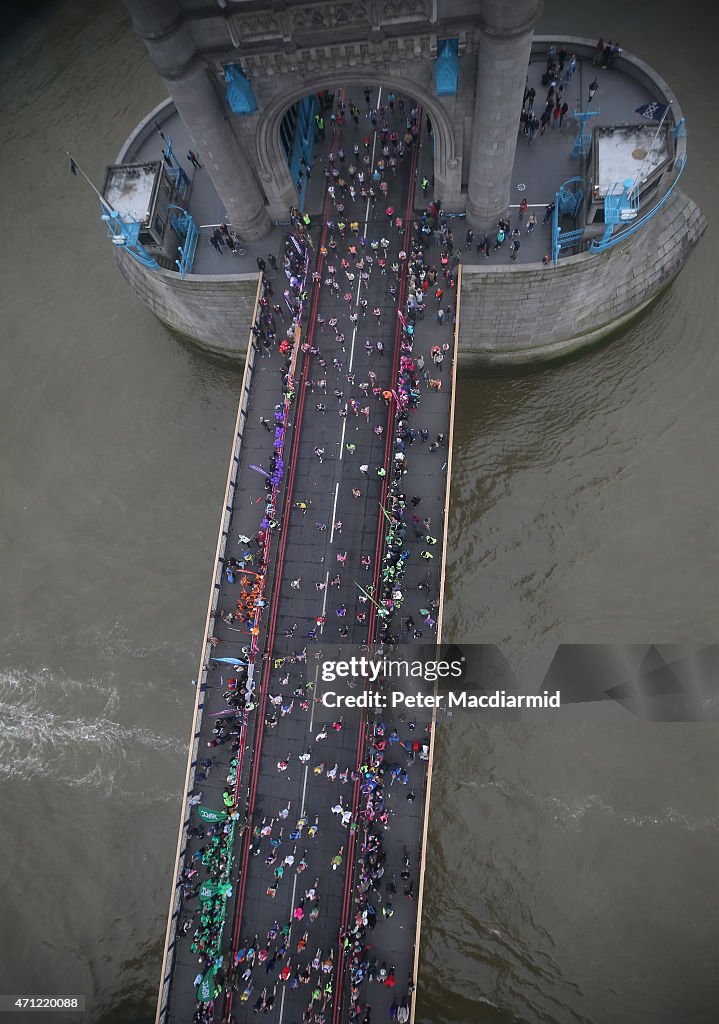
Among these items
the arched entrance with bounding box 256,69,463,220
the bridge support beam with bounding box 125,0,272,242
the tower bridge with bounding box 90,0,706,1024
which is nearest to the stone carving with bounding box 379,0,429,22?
the tower bridge with bounding box 90,0,706,1024

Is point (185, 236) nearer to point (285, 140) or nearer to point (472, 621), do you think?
point (285, 140)

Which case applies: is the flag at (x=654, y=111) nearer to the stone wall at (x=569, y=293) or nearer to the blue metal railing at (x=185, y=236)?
the stone wall at (x=569, y=293)

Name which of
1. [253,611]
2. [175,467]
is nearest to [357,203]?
[175,467]

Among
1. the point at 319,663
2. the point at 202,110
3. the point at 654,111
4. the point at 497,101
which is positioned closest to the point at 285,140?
the point at 202,110

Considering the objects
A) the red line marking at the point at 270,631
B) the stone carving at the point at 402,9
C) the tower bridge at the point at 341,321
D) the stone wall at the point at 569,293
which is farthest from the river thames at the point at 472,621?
the stone carving at the point at 402,9

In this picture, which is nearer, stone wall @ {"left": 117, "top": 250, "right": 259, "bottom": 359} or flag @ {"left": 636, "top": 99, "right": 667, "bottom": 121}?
flag @ {"left": 636, "top": 99, "right": 667, "bottom": 121}

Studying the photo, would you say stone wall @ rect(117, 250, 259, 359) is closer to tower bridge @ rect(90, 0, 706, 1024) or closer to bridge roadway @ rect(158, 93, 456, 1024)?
tower bridge @ rect(90, 0, 706, 1024)
